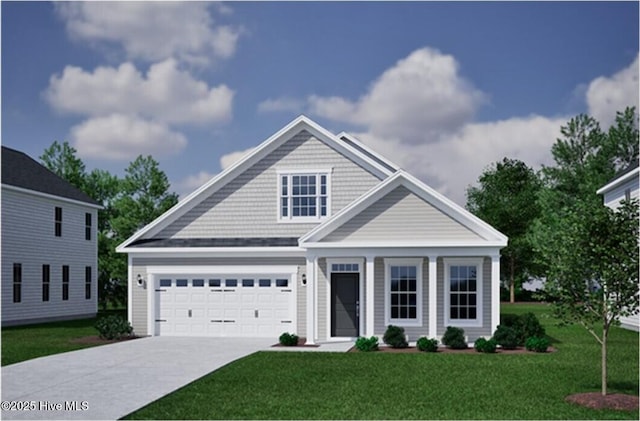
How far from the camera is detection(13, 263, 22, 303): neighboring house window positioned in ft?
108

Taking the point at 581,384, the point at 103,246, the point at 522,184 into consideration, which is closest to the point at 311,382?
the point at 581,384

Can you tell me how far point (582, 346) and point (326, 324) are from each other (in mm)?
8065

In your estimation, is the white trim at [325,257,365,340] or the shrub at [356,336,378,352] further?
the white trim at [325,257,365,340]

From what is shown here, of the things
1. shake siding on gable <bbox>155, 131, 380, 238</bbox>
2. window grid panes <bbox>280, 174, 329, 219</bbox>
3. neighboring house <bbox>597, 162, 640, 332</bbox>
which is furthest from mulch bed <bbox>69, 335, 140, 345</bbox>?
neighboring house <bbox>597, 162, 640, 332</bbox>

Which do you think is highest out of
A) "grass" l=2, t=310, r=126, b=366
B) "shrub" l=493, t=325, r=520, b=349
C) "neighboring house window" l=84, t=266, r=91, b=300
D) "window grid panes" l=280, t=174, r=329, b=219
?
"window grid panes" l=280, t=174, r=329, b=219

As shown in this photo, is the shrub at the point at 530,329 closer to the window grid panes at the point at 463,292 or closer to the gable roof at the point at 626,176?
the window grid panes at the point at 463,292

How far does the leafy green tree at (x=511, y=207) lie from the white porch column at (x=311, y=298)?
129 feet

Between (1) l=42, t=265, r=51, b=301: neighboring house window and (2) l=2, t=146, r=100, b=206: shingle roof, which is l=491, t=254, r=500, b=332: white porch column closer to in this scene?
(2) l=2, t=146, r=100, b=206: shingle roof

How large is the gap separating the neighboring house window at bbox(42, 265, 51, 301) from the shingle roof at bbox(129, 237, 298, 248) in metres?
11.0

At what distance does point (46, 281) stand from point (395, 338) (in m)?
20.8

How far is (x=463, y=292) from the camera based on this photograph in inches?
896

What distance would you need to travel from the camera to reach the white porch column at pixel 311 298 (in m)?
22.7

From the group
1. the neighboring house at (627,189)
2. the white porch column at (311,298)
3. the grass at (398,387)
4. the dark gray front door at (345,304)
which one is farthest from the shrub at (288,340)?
the neighboring house at (627,189)

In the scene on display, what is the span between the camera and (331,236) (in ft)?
75.3
